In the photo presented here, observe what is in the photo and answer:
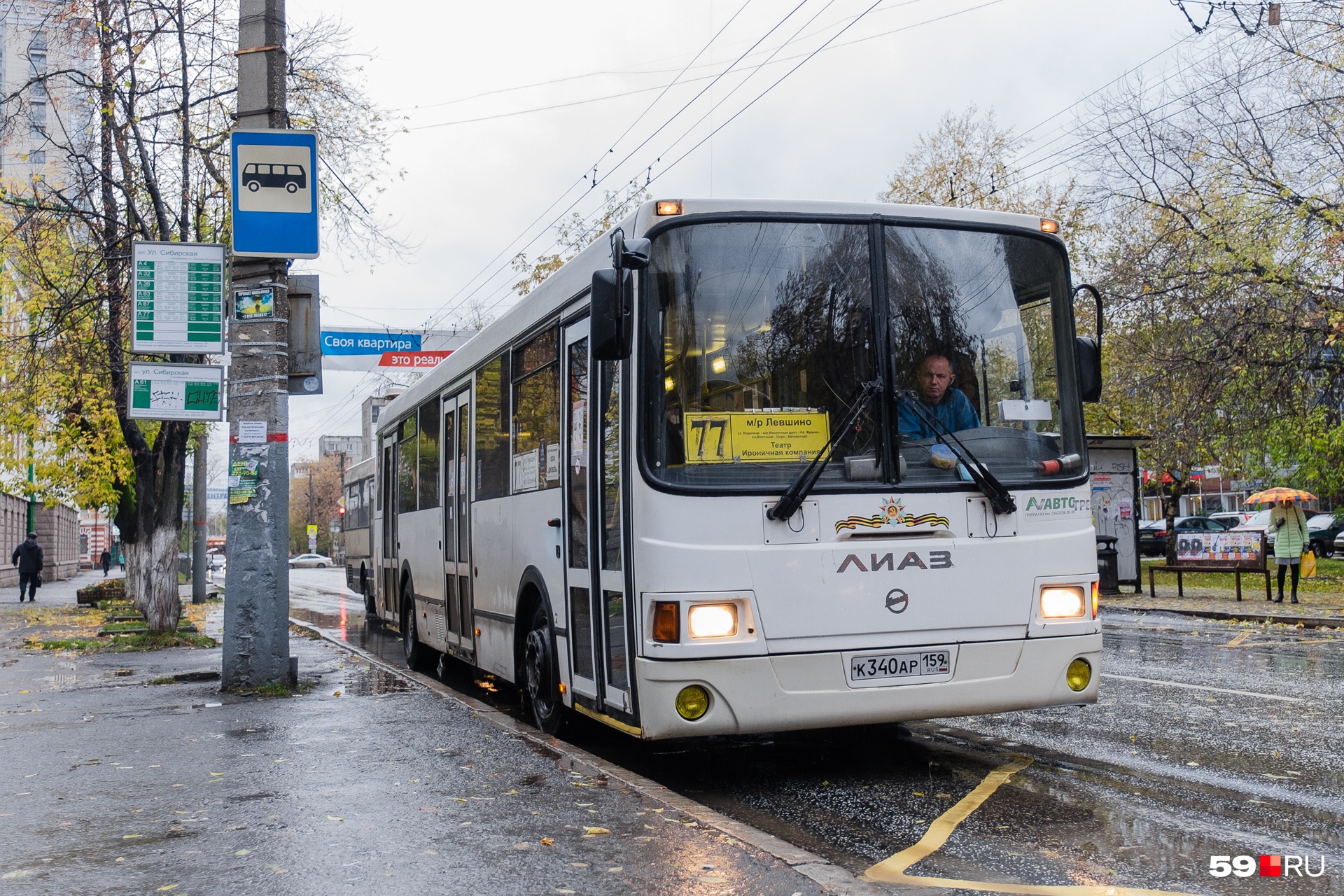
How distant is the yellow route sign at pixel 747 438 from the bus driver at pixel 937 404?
480mm

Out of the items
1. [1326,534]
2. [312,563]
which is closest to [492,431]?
[1326,534]

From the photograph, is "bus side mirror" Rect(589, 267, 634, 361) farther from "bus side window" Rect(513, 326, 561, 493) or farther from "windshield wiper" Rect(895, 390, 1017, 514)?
"bus side window" Rect(513, 326, 561, 493)

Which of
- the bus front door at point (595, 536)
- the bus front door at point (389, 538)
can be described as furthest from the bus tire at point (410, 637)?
the bus front door at point (595, 536)

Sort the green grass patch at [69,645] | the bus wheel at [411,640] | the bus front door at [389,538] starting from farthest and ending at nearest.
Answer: the green grass patch at [69,645] < the bus front door at [389,538] < the bus wheel at [411,640]

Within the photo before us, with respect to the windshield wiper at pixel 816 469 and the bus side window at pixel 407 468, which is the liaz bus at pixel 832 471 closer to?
the windshield wiper at pixel 816 469

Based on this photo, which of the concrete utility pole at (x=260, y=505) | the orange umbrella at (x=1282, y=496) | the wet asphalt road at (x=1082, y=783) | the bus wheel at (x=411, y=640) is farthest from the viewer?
the orange umbrella at (x=1282, y=496)

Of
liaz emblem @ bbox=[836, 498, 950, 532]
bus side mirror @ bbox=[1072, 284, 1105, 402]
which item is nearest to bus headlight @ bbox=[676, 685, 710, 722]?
liaz emblem @ bbox=[836, 498, 950, 532]

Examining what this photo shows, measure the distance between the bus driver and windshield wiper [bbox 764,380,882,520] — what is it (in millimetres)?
209

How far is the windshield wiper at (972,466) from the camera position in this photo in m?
6.64

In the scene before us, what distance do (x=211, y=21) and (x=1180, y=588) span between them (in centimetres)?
1776

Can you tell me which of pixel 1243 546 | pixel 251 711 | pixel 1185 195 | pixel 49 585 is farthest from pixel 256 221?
pixel 49 585

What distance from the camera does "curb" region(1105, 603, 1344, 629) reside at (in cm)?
1662

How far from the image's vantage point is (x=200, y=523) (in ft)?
94.8

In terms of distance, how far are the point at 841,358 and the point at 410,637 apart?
8381 millimetres
